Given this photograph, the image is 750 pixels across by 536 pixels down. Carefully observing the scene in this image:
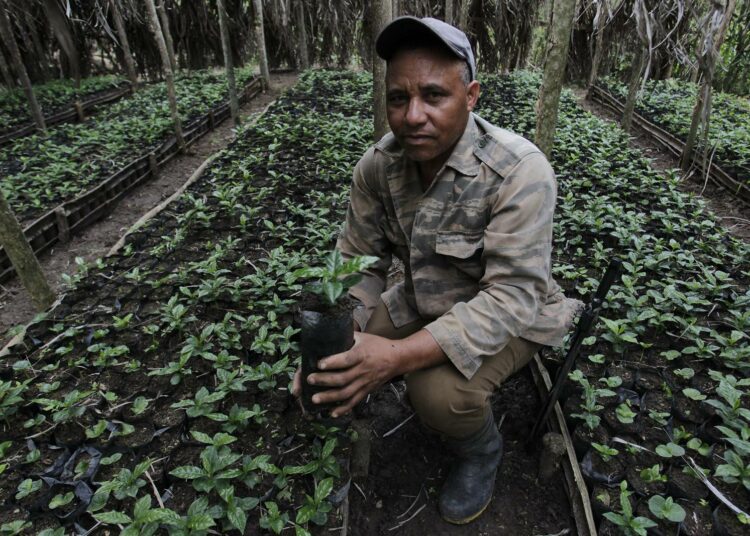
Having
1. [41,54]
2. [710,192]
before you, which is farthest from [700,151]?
[41,54]

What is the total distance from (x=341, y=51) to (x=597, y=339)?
12.2 m

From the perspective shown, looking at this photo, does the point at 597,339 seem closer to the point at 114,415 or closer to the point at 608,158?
the point at 114,415

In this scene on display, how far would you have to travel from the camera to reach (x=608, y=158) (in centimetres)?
533

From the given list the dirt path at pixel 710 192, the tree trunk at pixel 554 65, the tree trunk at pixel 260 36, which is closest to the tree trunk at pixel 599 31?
the tree trunk at pixel 554 65

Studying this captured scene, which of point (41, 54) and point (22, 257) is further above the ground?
point (41, 54)

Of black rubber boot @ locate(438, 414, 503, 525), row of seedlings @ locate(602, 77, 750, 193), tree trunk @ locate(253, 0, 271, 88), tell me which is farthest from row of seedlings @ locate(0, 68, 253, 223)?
row of seedlings @ locate(602, 77, 750, 193)

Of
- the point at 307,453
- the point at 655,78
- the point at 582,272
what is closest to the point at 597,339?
the point at 582,272

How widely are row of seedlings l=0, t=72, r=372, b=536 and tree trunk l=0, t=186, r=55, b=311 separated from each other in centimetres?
28

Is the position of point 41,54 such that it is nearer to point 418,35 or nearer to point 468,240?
point 418,35

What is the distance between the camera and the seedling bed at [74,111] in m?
7.18

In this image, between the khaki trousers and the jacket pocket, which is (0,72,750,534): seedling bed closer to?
the khaki trousers

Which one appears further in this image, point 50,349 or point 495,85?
point 495,85

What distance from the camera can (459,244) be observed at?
71.8 inches

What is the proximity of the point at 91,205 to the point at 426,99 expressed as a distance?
5.20 meters
